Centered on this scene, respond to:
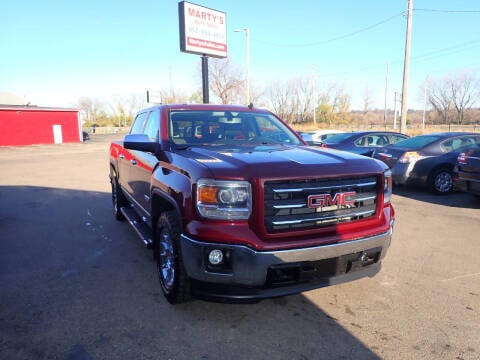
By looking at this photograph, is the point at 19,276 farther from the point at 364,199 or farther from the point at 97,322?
the point at 364,199

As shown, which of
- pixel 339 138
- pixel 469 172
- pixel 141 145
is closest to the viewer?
pixel 141 145

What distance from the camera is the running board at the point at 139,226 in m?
3.96

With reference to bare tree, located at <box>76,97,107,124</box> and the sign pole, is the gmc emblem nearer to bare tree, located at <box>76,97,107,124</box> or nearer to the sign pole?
the sign pole

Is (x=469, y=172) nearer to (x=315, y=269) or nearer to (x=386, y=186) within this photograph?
(x=386, y=186)

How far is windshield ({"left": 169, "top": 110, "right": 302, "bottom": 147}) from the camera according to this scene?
4.00 m

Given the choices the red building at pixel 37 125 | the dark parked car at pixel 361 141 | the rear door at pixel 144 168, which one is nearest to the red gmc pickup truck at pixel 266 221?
the rear door at pixel 144 168

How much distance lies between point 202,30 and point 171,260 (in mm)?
18394

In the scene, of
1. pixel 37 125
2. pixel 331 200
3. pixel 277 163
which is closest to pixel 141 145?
pixel 277 163

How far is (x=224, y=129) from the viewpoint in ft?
13.8

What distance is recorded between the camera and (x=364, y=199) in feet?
10.2

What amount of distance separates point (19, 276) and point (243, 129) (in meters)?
2.99

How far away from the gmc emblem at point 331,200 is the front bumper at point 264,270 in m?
0.31

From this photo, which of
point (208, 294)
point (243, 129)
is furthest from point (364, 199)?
point (243, 129)

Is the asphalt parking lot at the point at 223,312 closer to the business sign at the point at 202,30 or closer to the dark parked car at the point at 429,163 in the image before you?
the dark parked car at the point at 429,163
